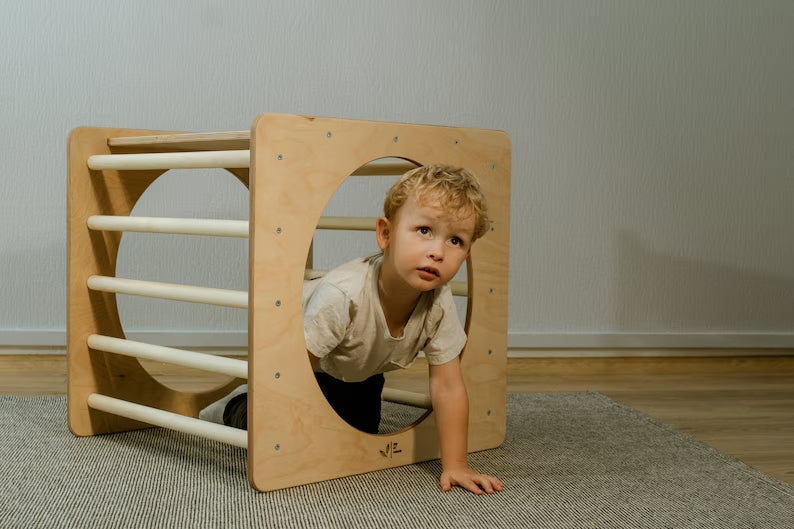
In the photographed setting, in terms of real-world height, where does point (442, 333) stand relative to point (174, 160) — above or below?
below

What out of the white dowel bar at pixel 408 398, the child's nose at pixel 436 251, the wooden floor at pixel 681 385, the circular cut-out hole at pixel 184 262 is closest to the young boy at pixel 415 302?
the child's nose at pixel 436 251

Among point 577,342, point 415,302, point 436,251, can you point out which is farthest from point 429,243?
point 577,342

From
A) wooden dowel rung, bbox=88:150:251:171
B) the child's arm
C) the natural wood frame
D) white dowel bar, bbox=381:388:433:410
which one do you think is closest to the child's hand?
the child's arm

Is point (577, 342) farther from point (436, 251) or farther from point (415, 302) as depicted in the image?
point (436, 251)

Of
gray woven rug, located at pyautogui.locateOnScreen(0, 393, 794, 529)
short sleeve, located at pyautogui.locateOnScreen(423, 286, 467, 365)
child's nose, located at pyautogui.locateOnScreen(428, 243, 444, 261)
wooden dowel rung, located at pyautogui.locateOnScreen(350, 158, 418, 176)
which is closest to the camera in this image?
gray woven rug, located at pyautogui.locateOnScreen(0, 393, 794, 529)

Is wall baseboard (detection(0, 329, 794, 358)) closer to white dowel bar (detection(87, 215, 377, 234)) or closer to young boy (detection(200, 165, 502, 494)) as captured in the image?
white dowel bar (detection(87, 215, 377, 234))

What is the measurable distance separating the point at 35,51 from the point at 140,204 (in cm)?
36

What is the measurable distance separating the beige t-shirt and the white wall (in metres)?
0.69

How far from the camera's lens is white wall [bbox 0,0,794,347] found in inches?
72.4

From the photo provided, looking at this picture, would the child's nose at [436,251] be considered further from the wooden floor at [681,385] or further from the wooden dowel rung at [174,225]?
the wooden floor at [681,385]

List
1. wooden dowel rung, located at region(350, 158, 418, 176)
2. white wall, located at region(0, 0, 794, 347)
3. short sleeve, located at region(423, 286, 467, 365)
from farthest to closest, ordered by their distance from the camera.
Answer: white wall, located at region(0, 0, 794, 347) < wooden dowel rung, located at region(350, 158, 418, 176) < short sleeve, located at region(423, 286, 467, 365)

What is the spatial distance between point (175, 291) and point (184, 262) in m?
0.69

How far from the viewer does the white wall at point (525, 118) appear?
1.84 meters

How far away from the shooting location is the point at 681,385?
6.42ft
